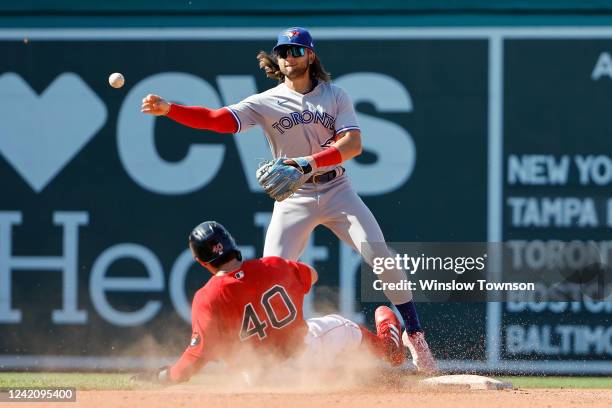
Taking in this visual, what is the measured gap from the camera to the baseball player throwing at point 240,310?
5082mm

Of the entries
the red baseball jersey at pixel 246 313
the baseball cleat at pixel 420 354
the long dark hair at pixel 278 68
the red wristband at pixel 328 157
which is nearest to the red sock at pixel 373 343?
the baseball cleat at pixel 420 354

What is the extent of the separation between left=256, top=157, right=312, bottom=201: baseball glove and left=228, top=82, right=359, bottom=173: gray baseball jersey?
29cm

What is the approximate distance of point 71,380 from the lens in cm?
699

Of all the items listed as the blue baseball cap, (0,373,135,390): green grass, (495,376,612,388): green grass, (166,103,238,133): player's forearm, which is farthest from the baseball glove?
(495,376,612,388): green grass

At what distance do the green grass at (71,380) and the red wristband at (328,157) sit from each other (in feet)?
5.69

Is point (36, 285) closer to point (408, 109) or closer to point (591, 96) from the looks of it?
point (408, 109)

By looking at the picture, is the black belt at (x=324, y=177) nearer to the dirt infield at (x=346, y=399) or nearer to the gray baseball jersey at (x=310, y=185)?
the gray baseball jersey at (x=310, y=185)

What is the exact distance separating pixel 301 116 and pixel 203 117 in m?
0.51

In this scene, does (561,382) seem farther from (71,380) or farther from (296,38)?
(71,380)

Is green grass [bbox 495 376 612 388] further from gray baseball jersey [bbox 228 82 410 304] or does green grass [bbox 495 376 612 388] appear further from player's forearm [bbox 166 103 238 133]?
player's forearm [bbox 166 103 238 133]

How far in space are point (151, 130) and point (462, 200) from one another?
84.9 inches

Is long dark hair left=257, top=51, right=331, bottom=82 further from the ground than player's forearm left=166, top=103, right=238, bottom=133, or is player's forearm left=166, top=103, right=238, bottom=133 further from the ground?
long dark hair left=257, top=51, right=331, bottom=82

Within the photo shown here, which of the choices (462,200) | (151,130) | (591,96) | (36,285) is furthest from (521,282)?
(36,285)

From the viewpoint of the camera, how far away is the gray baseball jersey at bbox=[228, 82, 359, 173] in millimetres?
5836
